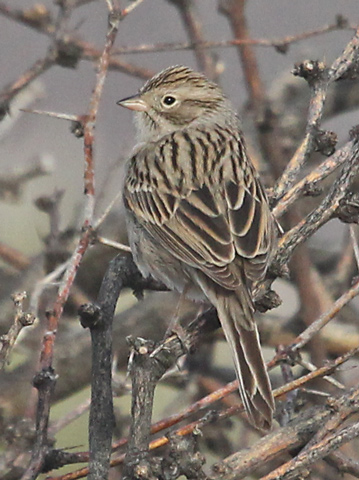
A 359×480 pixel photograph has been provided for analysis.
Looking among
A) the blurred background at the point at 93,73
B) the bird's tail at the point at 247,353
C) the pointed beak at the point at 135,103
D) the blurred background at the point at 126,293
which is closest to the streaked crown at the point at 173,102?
the pointed beak at the point at 135,103

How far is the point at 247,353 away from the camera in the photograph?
11.3 feet

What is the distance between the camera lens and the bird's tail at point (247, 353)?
10.2 feet

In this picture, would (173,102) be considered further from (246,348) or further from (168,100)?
(246,348)

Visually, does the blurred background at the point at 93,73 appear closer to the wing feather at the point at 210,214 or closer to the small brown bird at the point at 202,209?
the small brown bird at the point at 202,209

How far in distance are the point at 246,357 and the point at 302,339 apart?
1.28 ft

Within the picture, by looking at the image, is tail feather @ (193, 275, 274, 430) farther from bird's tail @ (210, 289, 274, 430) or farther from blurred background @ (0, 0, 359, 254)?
blurred background @ (0, 0, 359, 254)

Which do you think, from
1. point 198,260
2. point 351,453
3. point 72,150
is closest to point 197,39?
point 198,260

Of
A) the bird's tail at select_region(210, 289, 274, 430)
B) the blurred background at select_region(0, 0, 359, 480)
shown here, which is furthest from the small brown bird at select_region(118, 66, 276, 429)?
the blurred background at select_region(0, 0, 359, 480)

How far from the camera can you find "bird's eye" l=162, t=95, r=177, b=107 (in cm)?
499

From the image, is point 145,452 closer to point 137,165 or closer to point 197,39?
point 137,165

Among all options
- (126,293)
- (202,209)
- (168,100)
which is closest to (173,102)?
(168,100)

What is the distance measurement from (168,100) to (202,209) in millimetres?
1011

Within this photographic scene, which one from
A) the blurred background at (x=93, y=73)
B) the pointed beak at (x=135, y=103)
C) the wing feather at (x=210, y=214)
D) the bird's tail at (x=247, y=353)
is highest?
the blurred background at (x=93, y=73)

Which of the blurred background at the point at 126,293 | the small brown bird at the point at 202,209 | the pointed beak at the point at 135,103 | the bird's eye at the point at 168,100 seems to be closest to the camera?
the small brown bird at the point at 202,209
